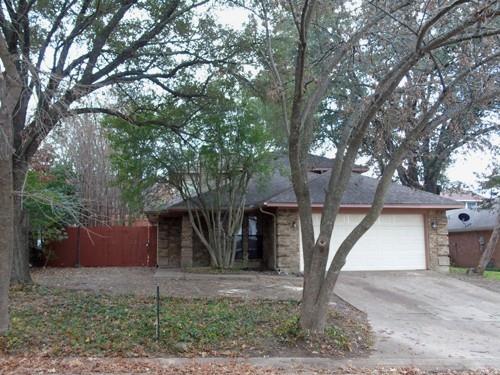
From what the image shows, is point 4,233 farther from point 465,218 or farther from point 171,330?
point 465,218

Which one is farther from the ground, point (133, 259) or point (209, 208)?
point (209, 208)

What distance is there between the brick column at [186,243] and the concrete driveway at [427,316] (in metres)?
6.01

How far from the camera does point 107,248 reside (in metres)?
21.5

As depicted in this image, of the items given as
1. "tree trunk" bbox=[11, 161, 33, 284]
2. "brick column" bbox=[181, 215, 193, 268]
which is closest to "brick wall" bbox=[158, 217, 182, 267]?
"brick column" bbox=[181, 215, 193, 268]

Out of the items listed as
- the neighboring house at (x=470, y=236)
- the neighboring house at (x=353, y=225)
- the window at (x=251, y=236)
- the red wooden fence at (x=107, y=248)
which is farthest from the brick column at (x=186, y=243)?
the neighboring house at (x=470, y=236)

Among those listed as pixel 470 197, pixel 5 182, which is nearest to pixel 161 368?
pixel 5 182

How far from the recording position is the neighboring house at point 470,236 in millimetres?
28875

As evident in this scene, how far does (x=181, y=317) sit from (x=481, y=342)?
201 inches

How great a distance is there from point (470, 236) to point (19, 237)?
88.6ft

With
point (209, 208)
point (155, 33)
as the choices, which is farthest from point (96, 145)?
point (155, 33)

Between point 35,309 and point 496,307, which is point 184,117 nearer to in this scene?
point 35,309

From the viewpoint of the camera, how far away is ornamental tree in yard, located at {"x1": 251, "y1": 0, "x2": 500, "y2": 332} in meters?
7.69

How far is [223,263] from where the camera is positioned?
679 inches

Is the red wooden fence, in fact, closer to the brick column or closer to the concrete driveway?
the brick column
